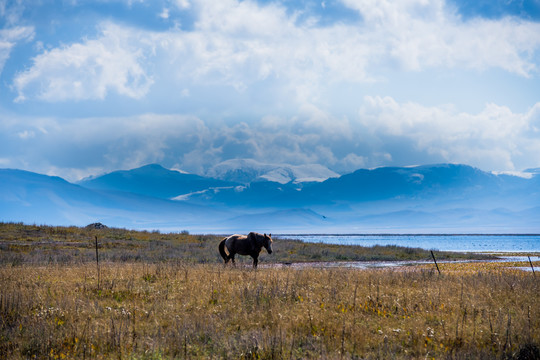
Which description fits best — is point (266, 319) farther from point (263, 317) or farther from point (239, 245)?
point (239, 245)

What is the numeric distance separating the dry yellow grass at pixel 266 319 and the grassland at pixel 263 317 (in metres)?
0.03

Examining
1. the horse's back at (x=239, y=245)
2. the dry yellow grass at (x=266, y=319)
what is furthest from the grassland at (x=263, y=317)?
the horse's back at (x=239, y=245)

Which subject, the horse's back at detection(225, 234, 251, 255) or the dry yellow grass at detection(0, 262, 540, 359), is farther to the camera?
the horse's back at detection(225, 234, 251, 255)

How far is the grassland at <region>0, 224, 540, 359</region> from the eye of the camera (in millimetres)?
9781

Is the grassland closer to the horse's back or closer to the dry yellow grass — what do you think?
the dry yellow grass

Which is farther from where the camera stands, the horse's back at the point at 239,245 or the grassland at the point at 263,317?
the horse's back at the point at 239,245


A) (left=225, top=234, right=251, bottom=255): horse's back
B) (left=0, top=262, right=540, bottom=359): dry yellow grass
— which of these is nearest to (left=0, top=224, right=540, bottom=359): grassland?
(left=0, top=262, right=540, bottom=359): dry yellow grass

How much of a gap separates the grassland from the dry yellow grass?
34 millimetres

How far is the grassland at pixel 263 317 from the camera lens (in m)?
9.78

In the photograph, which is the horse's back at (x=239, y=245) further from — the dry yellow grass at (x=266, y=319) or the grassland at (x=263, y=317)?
the dry yellow grass at (x=266, y=319)

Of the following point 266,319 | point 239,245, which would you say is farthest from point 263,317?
point 239,245

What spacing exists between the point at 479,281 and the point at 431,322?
6362mm

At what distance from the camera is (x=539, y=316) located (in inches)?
458

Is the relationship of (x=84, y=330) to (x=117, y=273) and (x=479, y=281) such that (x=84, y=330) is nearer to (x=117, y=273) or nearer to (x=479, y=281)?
(x=117, y=273)
